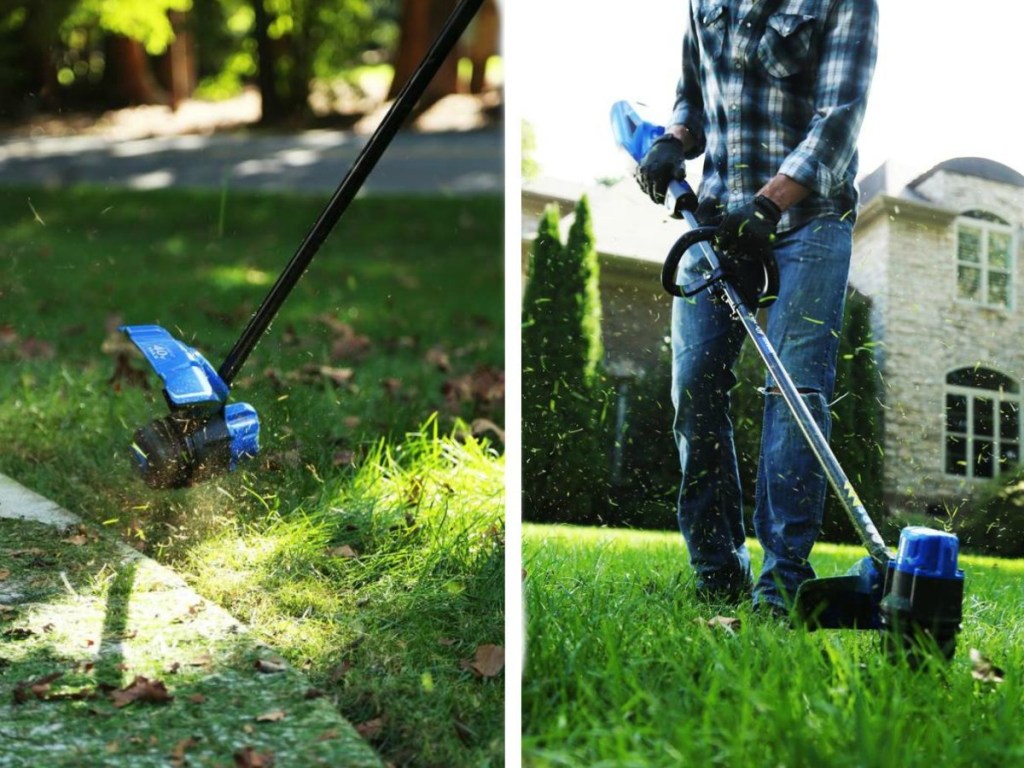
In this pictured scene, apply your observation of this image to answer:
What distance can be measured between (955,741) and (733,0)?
165cm

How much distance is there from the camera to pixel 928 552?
259 cm

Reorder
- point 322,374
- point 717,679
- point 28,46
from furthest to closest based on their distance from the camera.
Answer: point 28,46
point 322,374
point 717,679

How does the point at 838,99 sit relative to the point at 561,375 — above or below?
above

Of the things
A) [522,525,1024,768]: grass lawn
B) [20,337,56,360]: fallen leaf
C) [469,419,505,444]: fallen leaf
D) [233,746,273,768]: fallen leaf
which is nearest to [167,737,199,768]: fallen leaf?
[233,746,273,768]: fallen leaf

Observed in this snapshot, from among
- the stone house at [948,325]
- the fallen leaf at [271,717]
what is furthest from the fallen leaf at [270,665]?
the stone house at [948,325]

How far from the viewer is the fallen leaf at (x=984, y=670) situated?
2.58 meters

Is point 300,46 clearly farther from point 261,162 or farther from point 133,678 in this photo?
point 133,678

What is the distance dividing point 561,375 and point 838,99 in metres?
0.88

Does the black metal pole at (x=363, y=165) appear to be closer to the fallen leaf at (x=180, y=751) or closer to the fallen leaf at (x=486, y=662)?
the fallen leaf at (x=486, y=662)

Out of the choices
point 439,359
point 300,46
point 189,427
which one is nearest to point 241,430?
point 189,427

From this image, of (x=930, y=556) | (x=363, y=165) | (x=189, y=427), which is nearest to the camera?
(x=930, y=556)

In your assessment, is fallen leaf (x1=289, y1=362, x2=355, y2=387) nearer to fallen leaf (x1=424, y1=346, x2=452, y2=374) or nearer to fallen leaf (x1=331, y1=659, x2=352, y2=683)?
fallen leaf (x1=424, y1=346, x2=452, y2=374)

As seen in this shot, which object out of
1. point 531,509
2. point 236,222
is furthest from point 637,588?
point 236,222

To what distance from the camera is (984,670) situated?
8.48 feet
